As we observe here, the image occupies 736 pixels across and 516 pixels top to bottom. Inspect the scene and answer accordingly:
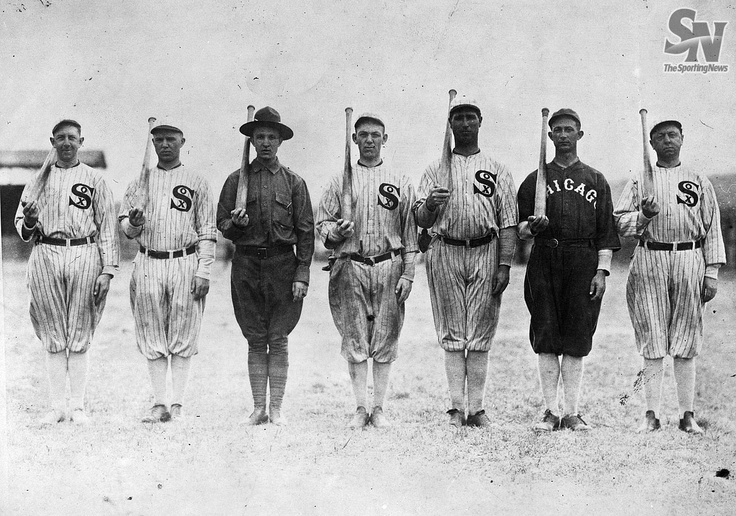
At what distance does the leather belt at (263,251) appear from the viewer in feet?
14.2

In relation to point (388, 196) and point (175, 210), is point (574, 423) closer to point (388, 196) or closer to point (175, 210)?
point (388, 196)

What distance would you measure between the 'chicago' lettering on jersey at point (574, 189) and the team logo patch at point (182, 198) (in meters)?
2.24

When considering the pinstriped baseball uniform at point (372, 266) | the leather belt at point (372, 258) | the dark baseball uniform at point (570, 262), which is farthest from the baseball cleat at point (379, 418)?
the dark baseball uniform at point (570, 262)

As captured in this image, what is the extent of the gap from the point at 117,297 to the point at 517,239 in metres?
2.61

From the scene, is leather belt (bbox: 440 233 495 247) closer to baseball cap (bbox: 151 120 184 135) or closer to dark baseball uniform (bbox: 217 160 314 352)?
dark baseball uniform (bbox: 217 160 314 352)

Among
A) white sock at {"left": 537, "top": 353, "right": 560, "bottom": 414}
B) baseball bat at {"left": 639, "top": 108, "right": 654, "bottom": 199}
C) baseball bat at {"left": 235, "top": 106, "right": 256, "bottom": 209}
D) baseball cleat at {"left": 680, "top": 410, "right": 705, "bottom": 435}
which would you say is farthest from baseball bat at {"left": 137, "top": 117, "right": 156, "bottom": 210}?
baseball cleat at {"left": 680, "top": 410, "right": 705, "bottom": 435}

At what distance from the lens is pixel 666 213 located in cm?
434

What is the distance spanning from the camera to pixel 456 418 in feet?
14.4

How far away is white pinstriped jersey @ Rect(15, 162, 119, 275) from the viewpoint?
4465mm

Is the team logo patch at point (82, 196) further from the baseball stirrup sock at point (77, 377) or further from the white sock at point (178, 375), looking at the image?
the white sock at point (178, 375)

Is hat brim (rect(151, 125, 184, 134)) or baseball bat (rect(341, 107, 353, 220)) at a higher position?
hat brim (rect(151, 125, 184, 134))

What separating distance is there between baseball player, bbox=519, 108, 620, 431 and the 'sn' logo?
894 mm

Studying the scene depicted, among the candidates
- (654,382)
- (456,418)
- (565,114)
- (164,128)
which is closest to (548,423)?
(456,418)

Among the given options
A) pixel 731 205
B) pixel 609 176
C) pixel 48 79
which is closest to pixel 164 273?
pixel 48 79
